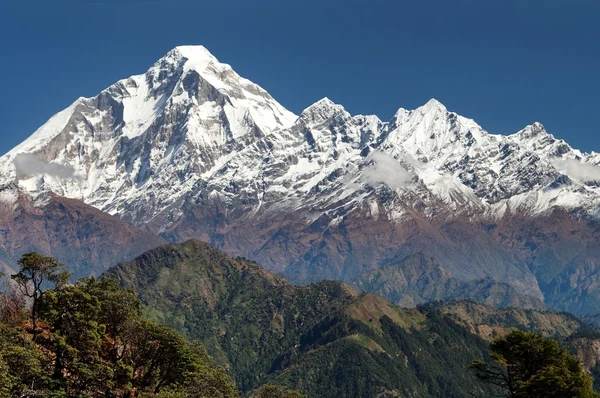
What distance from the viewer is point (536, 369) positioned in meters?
118

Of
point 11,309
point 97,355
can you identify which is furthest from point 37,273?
point 97,355

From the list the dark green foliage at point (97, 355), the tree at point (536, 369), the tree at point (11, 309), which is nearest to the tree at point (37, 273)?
the dark green foliage at point (97, 355)

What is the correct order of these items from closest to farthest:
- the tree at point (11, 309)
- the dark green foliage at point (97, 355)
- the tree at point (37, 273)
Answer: the dark green foliage at point (97, 355) → the tree at point (37, 273) → the tree at point (11, 309)

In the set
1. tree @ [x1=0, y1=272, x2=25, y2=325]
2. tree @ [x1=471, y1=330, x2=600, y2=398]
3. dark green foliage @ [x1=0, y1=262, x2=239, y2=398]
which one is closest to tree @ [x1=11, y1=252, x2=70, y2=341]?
dark green foliage @ [x1=0, y1=262, x2=239, y2=398]

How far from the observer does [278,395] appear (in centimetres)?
15362

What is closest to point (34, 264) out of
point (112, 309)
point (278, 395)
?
point (112, 309)

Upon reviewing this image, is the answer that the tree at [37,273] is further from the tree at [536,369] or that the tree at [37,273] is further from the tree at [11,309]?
the tree at [536,369]

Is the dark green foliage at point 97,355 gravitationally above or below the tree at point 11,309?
below

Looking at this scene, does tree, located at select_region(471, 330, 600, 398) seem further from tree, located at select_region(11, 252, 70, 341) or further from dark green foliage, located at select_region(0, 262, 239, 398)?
tree, located at select_region(11, 252, 70, 341)

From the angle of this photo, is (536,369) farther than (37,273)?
No

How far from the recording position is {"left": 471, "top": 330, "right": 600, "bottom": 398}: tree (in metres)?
111

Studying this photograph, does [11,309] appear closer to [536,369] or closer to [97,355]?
[97,355]

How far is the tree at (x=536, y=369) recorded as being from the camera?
111m

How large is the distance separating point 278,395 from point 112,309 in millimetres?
44486
